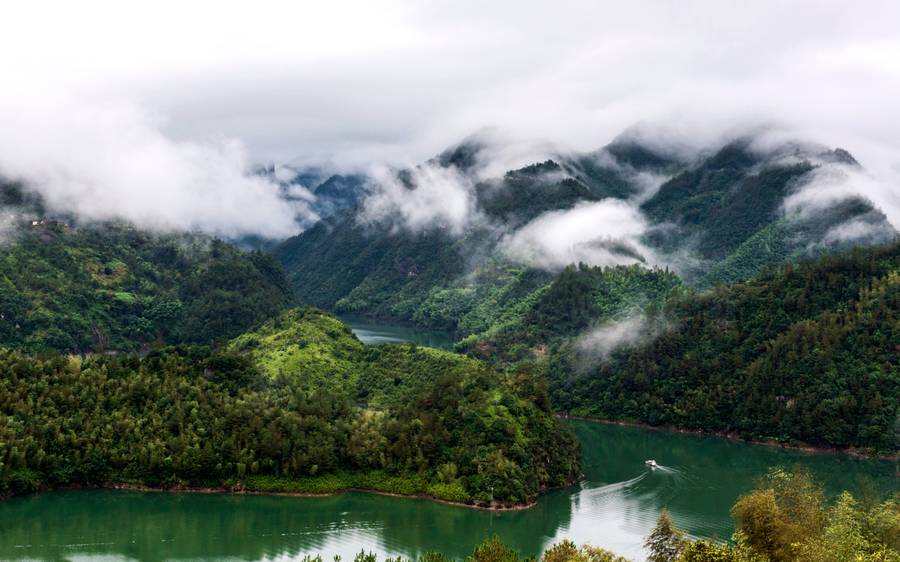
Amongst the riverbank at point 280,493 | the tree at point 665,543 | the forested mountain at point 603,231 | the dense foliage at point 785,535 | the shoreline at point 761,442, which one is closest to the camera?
the dense foliage at point 785,535

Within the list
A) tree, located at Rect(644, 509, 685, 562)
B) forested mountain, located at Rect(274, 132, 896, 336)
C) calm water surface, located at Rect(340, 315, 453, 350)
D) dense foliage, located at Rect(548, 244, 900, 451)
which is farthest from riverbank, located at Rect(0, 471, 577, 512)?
forested mountain, located at Rect(274, 132, 896, 336)

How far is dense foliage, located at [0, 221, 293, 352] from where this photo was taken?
8856 centimetres

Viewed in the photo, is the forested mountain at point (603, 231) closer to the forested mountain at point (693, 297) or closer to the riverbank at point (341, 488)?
the forested mountain at point (693, 297)

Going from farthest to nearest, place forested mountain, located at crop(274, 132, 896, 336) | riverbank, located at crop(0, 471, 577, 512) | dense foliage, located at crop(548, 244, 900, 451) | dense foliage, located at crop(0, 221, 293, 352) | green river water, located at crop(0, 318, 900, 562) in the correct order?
forested mountain, located at crop(274, 132, 896, 336) → dense foliage, located at crop(0, 221, 293, 352) → dense foliage, located at crop(548, 244, 900, 451) → riverbank, located at crop(0, 471, 577, 512) → green river water, located at crop(0, 318, 900, 562)

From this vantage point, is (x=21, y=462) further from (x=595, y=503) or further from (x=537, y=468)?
(x=595, y=503)

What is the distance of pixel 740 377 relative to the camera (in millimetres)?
75688

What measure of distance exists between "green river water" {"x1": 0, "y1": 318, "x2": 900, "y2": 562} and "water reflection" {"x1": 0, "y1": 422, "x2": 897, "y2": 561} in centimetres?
6

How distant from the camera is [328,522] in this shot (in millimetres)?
46438

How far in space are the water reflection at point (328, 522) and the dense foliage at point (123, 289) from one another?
1750 inches

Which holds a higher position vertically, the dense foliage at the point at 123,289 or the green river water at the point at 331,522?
the dense foliage at the point at 123,289

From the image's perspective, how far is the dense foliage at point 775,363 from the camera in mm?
68312

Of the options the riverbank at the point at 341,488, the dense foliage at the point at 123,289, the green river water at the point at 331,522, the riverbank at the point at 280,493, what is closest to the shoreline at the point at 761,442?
the green river water at the point at 331,522

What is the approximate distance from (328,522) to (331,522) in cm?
16

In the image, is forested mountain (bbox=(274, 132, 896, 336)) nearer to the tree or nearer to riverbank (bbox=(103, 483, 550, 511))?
riverbank (bbox=(103, 483, 550, 511))
